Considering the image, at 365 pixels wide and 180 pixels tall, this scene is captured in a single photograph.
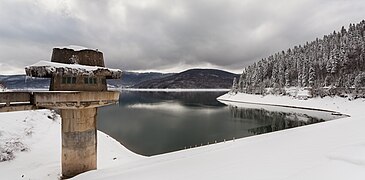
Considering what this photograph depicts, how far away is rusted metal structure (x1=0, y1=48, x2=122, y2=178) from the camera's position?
422 inches

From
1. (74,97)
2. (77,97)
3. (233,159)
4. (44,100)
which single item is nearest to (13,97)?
(44,100)

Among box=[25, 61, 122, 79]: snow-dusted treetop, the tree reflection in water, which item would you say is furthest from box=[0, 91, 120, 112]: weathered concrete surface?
the tree reflection in water

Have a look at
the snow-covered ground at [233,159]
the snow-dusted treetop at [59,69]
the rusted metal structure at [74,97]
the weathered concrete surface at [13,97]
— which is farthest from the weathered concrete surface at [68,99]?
the snow-covered ground at [233,159]

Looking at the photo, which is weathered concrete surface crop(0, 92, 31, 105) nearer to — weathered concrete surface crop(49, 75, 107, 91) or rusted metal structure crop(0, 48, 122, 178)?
rusted metal structure crop(0, 48, 122, 178)

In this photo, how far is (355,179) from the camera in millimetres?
4555

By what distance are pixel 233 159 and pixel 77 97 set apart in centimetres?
763

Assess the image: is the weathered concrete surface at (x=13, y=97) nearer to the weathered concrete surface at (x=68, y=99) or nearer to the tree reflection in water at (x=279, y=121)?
the weathered concrete surface at (x=68, y=99)

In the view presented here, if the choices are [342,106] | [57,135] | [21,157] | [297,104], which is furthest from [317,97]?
[21,157]

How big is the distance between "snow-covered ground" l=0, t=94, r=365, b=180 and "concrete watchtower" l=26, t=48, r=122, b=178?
1.20 meters

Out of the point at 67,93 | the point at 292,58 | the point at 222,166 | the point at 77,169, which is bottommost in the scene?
the point at 77,169

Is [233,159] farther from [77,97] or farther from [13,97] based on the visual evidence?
[13,97]

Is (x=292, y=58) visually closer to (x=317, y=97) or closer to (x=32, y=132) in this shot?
(x=317, y=97)

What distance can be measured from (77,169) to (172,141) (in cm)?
1523

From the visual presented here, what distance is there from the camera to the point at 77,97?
36.2ft
